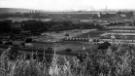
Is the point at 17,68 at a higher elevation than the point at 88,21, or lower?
lower

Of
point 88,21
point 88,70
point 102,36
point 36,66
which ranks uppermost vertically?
point 88,21

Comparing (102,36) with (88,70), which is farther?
(102,36)

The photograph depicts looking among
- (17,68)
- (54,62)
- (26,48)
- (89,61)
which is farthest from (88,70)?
(26,48)

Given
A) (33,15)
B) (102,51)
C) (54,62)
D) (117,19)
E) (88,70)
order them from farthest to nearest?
1. (117,19)
2. (33,15)
3. (102,51)
4. (88,70)
5. (54,62)

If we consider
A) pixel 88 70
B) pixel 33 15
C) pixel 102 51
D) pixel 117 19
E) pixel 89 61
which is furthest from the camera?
pixel 117 19

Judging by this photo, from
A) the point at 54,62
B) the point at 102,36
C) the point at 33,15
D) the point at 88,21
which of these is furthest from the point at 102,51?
the point at 33,15

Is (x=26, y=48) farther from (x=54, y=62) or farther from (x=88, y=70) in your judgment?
(x=88, y=70)
